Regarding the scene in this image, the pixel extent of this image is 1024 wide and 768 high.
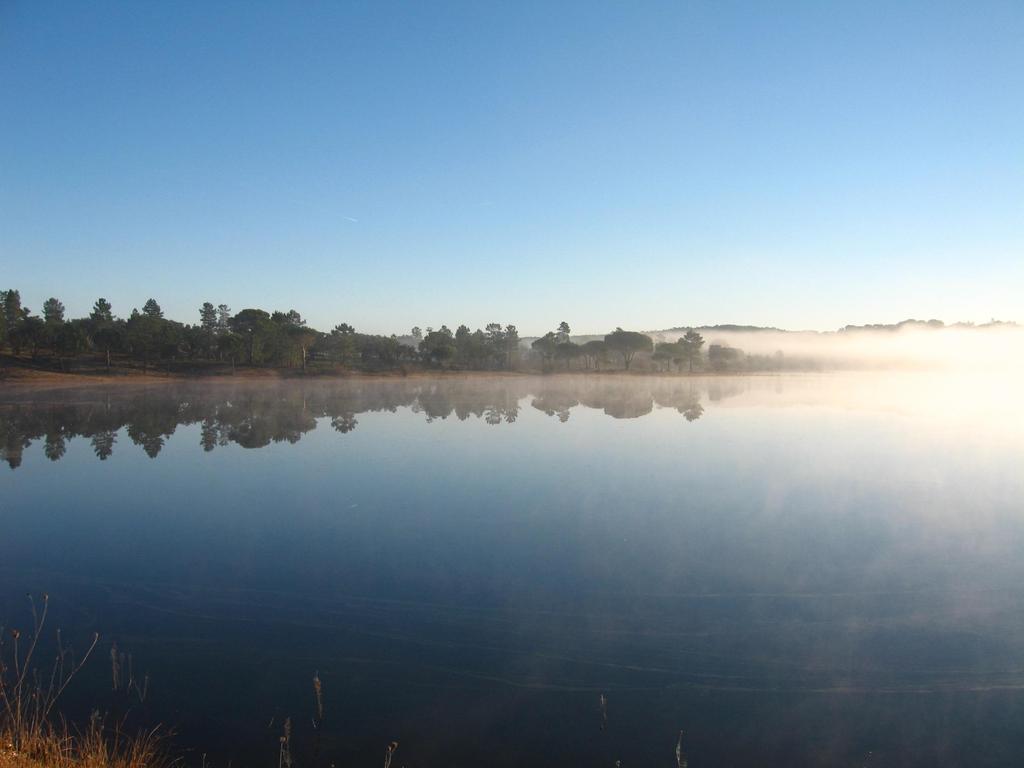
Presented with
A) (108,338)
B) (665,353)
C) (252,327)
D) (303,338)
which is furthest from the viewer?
(665,353)

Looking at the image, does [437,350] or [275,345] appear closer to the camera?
[275,345]

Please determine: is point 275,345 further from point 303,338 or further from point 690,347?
point 690,347

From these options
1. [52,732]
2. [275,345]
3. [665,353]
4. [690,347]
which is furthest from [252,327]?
[52,732]

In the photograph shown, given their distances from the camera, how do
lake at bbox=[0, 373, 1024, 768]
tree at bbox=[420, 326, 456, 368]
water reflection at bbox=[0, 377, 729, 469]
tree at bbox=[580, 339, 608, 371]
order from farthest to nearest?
tree at bbox=[580, 339, 608, 371], tree at bbox=[420, 326, 456, 368], water reflection at bbox=[0, 377, 729, 469], lake at bbox=[0, 373, 1024, 768]

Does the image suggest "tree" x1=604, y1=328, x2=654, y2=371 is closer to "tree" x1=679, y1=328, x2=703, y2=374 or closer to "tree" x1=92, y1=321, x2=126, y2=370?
"tree" x1=679, y1=328, x2=703, y2=374

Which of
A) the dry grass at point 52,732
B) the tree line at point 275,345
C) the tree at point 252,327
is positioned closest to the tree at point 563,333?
the tree line at point 275,345

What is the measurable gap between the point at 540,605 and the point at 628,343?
110 metres

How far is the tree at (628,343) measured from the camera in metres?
116

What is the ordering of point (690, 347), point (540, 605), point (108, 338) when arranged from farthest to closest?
point (690, 347)
point (108, 338)
point (540, 605)

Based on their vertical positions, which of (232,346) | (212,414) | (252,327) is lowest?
(212,414)

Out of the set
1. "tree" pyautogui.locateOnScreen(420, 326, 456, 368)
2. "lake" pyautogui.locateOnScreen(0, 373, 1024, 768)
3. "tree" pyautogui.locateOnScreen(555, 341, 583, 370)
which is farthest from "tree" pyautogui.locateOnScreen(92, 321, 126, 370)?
"tree" pyautogui.locateOnScreen(555, 341, 583, 370)

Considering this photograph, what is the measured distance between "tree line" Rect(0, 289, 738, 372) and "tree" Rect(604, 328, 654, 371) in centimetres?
19

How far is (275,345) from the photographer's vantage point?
81.8 metres

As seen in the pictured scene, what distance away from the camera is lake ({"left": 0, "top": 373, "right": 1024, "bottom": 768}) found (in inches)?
222
